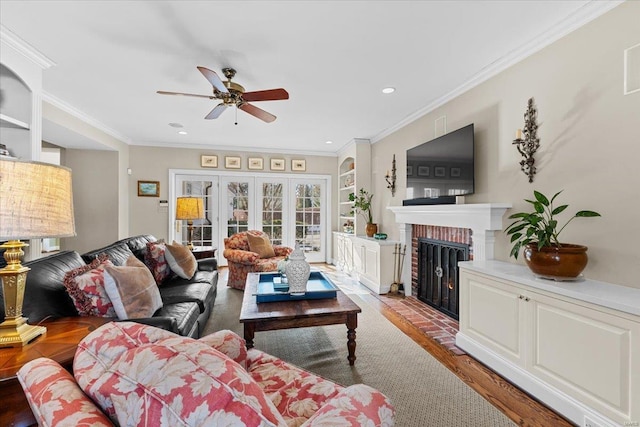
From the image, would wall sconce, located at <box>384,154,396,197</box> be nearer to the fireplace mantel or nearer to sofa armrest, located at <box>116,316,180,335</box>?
the fireplace mantel

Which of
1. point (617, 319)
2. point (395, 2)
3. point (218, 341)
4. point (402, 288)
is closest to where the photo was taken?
point (218, 341)

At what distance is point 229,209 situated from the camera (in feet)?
20.0

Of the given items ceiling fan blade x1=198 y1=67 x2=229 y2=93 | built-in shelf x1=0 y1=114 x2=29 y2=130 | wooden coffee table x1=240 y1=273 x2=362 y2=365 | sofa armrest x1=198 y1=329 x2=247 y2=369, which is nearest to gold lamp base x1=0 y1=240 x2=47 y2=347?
sofa armrest x1=198 y1=329 x2=247 y2=369

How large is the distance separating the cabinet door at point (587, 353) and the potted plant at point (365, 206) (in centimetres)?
309

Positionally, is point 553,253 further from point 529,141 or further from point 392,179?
point 392,179

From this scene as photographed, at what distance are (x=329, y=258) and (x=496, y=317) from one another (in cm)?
450

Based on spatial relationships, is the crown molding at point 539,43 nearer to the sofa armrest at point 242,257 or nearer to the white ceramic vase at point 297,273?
the white ceramic vase at point 297,273

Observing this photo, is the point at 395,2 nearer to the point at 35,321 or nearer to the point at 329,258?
the point at 35,321

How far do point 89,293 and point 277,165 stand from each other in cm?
477

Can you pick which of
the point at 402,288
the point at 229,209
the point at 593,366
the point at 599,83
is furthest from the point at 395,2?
the point at 229,209

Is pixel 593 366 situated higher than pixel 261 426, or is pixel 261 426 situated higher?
pixel 261 426

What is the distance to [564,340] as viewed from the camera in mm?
1732

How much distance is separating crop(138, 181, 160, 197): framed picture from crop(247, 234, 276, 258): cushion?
91.9 inches

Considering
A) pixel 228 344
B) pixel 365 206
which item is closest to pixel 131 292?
pixel 228 344
